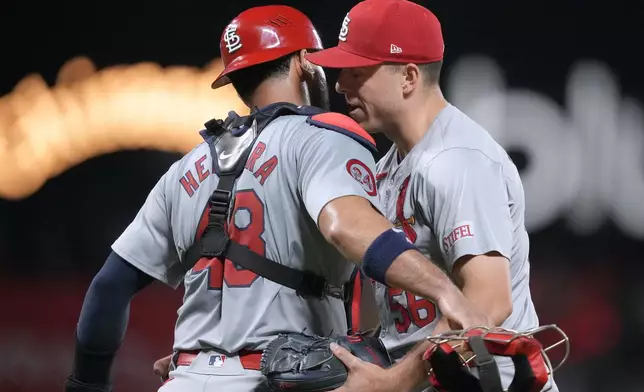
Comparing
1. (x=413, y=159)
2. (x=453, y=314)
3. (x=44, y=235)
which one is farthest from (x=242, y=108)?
(x=453, y=314)

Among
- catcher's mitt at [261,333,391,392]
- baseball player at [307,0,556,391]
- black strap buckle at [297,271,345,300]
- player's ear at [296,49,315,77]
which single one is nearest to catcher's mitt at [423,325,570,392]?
baseball player at [307,0,556,391]

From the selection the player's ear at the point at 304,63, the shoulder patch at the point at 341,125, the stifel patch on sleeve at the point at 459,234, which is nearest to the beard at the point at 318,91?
the player's ear at the point at 304,63

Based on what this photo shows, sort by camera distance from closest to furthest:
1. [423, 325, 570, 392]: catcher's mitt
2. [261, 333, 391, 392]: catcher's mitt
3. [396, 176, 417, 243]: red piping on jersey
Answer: [423, 325, 570, 392]: catcher's mitt, [261, 333, 391, 392]: catcher's mitt, [396, 176, 417, 243]: red piping on jersey

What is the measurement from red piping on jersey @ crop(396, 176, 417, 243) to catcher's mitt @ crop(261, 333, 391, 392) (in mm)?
314

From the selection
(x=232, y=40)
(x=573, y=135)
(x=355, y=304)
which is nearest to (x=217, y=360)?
(x=355, y=304)

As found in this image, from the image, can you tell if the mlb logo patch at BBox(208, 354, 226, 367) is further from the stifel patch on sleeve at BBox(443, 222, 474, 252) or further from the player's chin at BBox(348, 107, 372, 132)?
the player's chin at BBox(348, 107, 372, 132)

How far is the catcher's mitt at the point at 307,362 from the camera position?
199 centimetres

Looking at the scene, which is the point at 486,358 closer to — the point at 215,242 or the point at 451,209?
the point at 451,209

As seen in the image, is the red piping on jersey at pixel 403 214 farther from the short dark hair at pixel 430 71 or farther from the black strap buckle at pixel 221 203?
the black strap buckle at pixel 221 203

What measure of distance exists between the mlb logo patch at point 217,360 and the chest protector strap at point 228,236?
195mm

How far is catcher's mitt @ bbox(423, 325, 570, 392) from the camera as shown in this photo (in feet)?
5.59

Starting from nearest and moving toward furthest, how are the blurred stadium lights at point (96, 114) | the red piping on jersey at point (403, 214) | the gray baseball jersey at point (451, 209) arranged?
1. the gray baseball jersey at point (451, 209)
2. the red piping on jersey at point (403, 214)
3. the blurred stadium lights at point (96, 114)

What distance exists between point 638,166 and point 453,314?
2.20m

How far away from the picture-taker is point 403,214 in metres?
2.30
